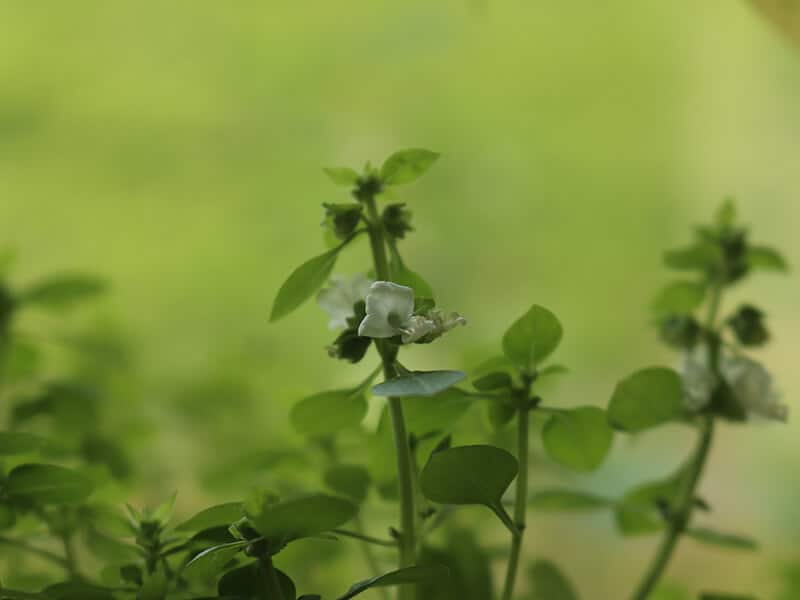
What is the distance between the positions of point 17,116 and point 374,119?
2.02 feet

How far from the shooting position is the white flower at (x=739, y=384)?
50 cm

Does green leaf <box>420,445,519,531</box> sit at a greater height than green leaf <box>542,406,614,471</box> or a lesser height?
lesser

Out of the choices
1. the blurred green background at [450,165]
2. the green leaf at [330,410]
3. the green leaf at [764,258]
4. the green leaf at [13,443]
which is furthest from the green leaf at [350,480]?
the blurred green background at [450,165]

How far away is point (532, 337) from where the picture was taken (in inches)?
16.5

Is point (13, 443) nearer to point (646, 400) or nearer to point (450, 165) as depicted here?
point (646, 400)

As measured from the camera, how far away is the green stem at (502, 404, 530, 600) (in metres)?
0.41

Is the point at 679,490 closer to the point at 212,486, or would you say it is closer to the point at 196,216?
the point at 212,486

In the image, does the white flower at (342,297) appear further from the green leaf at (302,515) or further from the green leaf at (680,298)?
the green leaf at (680,298)

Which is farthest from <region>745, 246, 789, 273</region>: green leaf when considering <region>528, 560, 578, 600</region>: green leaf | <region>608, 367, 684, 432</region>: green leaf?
<region>528, 560, 578, 600</region>: green leaf

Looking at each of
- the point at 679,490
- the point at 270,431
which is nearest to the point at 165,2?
the point at 270,431

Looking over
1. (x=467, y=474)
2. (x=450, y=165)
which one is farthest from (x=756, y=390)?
(x=450, y=165)

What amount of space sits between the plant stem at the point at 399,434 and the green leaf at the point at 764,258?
0.90 ft

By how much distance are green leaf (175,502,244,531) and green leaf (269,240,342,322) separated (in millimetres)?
81

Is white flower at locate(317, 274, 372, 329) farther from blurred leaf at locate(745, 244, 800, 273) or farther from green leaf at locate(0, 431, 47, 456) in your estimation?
blurred leaf at locate(745, 244, 800, 273)
